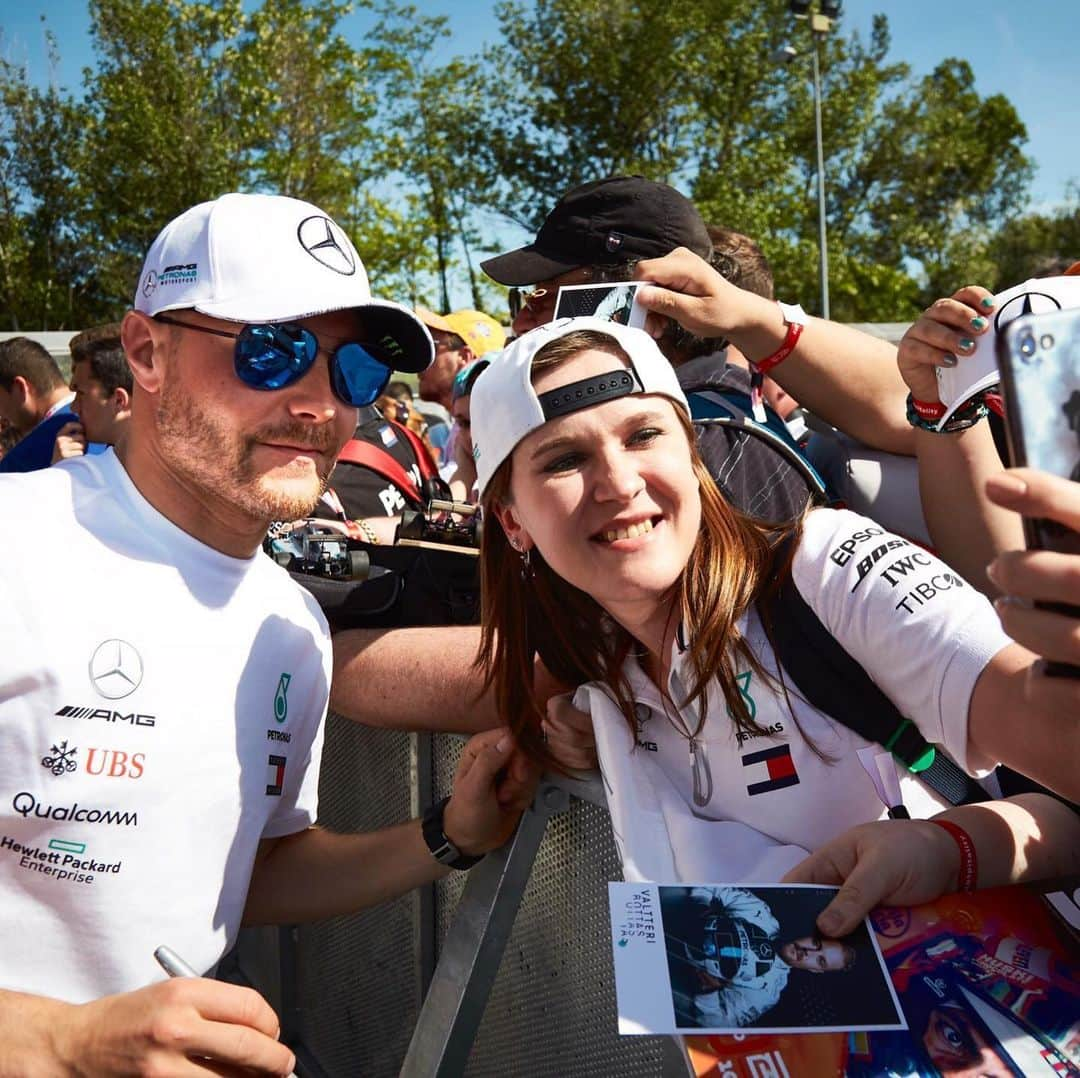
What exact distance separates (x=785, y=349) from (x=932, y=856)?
58.8 inches

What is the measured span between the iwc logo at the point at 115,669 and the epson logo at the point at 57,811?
0.71 ft

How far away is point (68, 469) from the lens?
2453 millimetres

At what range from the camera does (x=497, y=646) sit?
92.7 inches

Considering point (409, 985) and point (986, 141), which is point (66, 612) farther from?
point (986, 141)

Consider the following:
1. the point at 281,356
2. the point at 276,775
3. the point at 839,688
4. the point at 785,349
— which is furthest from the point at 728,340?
the point at 276,775

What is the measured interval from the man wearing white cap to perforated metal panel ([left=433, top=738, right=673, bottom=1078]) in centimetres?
17

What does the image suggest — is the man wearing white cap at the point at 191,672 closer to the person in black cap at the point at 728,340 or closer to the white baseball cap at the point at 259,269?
the white baseball cap at the point at 259,269

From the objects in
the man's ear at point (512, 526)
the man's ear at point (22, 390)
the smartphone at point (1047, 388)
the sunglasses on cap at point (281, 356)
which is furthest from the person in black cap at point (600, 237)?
the man's ear at point (22, 390)

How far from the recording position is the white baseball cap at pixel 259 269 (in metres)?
2.41

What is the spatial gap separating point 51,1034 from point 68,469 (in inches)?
45.8

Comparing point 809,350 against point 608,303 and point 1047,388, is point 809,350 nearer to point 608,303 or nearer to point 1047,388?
point 608,303

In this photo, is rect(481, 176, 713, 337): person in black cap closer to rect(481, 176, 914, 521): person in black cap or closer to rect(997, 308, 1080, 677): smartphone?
rect(481, 176, 914, 521): person in black cap

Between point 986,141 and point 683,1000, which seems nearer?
point 683,1000

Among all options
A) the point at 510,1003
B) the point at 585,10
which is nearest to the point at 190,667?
the point at 510,1003
